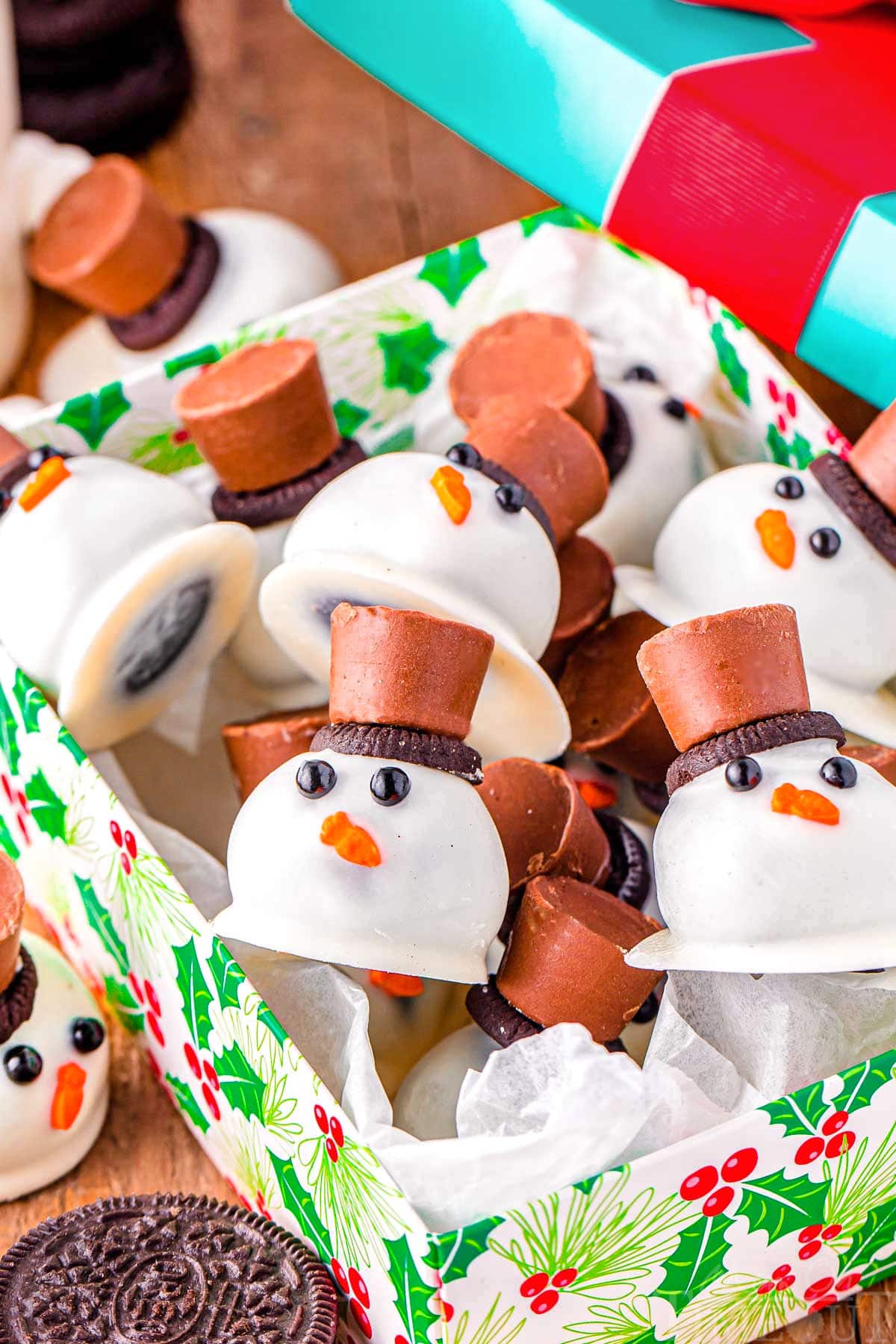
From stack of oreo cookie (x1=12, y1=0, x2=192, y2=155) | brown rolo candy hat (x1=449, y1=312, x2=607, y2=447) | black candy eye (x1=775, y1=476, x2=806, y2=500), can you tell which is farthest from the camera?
stack of oreo cookie (x1=12, y1=0, x2=192, y2=155)

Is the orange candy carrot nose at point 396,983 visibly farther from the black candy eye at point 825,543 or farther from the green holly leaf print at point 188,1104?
the black candy eye at point 825,543

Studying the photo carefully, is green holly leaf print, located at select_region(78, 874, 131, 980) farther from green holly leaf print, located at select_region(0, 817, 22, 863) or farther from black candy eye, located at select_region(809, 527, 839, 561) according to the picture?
black candy eye, located at select_region(809, 527, 839, 561)

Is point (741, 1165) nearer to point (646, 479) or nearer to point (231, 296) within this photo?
point (646, 479)

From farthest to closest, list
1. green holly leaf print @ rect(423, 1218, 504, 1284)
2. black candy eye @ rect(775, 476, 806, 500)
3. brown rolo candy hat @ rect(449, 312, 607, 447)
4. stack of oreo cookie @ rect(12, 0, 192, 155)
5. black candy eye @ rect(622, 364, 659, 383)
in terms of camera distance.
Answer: stack of oreo cookie @ rect(12, 0, 192, 155) → black candy eye @ rect(622, 364, 659, 383) → brown rolo candy hat @ rect(449, 312, 607, 447) → black candy eye @ rect(775, 476, 806, 500) → green holly leaf print @ rect(423, 1218, 504, 1284)

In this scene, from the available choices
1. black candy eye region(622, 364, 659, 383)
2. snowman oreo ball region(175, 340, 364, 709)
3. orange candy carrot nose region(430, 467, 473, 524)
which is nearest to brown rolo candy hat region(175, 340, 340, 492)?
snowman oreo ball region(175, 340, 364, 709)

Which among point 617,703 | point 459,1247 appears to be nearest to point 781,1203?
point 459,1247

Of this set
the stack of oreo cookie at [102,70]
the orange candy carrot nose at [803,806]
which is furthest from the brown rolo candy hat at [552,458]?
the stack of oreo cookie at [102,70]
